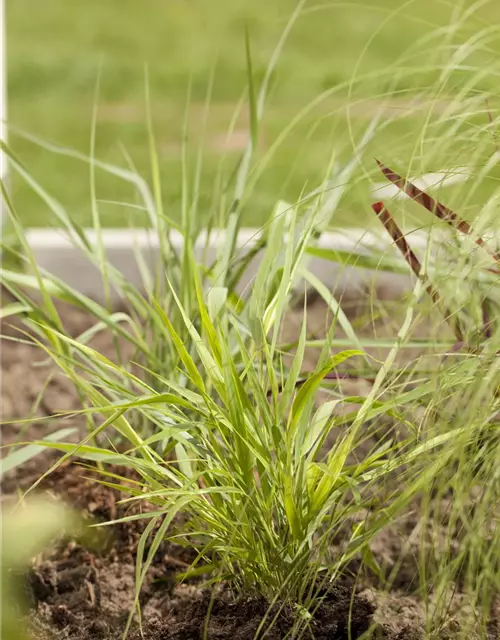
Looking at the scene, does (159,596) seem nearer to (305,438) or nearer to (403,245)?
(305,438)

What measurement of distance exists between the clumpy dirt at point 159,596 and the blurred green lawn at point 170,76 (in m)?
1.47

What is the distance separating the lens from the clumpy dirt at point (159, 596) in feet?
4.42

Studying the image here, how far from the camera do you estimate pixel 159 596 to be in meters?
1.55

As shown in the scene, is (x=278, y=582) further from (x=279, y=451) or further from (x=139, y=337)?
(x=139, y=337)

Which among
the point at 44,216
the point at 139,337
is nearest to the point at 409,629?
the point at 139,337

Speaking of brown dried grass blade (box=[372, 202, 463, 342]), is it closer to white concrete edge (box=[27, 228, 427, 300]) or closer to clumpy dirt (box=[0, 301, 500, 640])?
clumpy dirt (box=[0, 301, 500, 640])

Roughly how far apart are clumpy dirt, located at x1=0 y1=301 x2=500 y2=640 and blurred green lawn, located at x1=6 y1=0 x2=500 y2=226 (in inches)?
58.0

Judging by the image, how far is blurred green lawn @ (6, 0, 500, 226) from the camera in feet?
11.0

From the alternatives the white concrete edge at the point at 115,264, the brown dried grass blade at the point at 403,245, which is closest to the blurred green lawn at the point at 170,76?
the white concrete edge at the point at 115,264

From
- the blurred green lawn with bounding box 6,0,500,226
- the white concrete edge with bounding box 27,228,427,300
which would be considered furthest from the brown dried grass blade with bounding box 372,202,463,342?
the blurred green lawn with bounding box 6,0,500,226

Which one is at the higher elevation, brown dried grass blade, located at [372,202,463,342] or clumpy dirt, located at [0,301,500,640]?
brown dried grass blade, located at [372,202,463,342]

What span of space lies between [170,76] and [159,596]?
9.68ft

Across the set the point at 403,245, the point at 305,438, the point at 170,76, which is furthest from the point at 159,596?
the point at 170,76

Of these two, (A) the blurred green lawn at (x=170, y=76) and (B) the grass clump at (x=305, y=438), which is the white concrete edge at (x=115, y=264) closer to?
(A) the blurred green lawn at (x=170, y=76)
